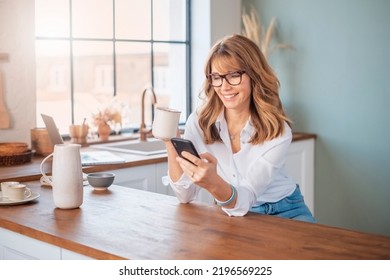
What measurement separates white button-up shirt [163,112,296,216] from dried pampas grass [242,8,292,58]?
2089 millimetres

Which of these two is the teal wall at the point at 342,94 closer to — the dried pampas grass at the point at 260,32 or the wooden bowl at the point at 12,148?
the dried pampas grass at the point at 260,32

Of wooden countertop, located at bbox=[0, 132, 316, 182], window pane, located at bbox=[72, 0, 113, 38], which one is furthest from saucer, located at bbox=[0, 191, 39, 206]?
window pane, located at bbox=[72, 0, 113, 38]

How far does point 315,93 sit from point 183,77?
3.18 feet

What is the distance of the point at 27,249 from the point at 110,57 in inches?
91.8

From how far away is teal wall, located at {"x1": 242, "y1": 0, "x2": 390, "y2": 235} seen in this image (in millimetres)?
4184

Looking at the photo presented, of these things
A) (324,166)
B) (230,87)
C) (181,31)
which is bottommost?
(324,166)

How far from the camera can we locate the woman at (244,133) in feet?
7.72

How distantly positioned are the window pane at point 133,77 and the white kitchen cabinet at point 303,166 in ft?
3.39

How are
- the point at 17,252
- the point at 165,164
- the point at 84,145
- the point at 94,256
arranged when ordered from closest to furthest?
the point at 94,256
the point at 17,252
the point at 165,164
the point at 84,145

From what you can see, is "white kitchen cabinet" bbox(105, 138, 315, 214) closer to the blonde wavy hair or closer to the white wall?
the white wall

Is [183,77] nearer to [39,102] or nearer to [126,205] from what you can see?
[39,102]

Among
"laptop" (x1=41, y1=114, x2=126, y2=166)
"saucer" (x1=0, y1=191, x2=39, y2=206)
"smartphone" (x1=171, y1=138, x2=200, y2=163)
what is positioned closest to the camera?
"smartphone" (x1=171, y1=138, x2=200, y2=163)

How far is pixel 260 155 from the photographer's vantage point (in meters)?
2.38

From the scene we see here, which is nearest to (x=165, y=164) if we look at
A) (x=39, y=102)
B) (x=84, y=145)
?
(x=84, y=145)
